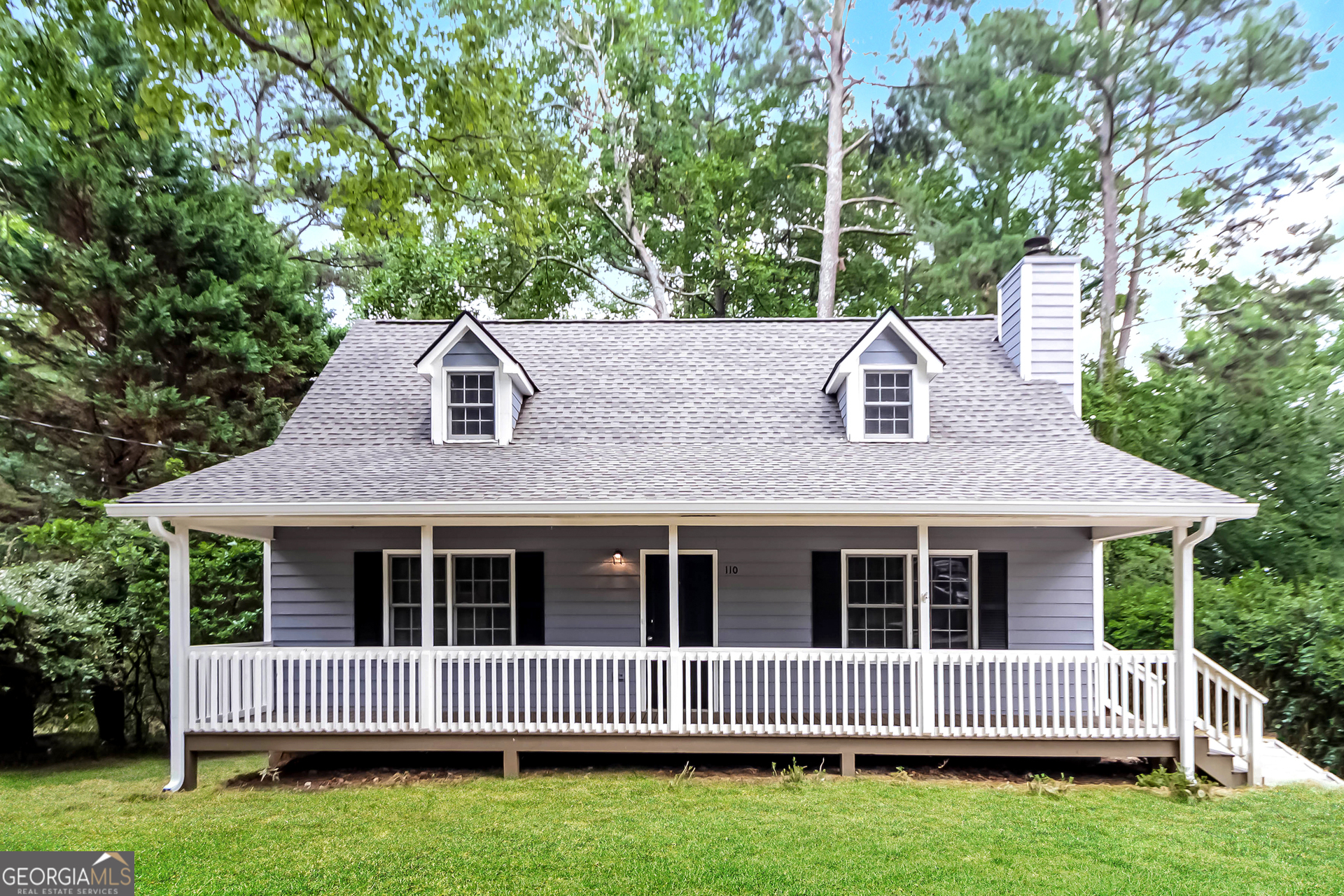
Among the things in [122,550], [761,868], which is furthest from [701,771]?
[122,550]

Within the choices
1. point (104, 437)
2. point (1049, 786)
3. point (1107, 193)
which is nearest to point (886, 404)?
point (1049, 786)

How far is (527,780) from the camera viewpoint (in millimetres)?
7887

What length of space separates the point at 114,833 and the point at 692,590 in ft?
20.1

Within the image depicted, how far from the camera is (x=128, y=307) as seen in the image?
15273 mm

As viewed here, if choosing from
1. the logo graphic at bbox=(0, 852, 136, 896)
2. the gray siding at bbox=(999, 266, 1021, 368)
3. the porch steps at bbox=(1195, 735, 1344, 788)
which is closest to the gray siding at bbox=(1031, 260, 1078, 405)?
the gray siding at bbox=(999, 266, 1021, 368)

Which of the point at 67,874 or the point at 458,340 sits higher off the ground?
the point at 458,340

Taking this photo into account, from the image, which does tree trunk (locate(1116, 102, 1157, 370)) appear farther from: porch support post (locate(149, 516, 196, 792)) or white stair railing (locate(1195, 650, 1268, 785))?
porch support post (locate(149, 516, 196, 792))

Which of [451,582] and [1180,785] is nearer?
[1180,785]

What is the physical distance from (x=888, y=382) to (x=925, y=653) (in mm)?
3718

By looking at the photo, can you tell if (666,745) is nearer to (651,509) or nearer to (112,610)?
(651,509)

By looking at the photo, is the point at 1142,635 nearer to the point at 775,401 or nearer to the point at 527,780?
the point at 775,401

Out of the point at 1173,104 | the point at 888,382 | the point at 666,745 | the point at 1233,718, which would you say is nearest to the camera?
the point at 1233,718

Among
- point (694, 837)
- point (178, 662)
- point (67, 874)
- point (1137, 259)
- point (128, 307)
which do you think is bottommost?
→ point (67, 874)

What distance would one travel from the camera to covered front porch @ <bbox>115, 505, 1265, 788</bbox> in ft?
26.0
